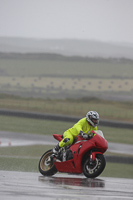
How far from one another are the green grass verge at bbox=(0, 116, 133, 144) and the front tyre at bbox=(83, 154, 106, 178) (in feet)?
78.6

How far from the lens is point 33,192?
7.59 metres

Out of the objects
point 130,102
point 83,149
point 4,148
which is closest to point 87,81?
point 130,102

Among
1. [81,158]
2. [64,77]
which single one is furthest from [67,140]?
[64,77]

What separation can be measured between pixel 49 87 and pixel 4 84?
903cm

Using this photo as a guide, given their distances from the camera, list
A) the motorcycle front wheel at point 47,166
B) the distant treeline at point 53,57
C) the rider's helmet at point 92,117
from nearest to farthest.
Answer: the rider's helmet at point 92,117 < the motorcycle front wheel at point 47,166 < the distant treeline at point 53,57

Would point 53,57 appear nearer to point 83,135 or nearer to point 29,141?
point 29,141

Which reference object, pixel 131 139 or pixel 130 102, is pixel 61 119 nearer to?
pixel 131 139

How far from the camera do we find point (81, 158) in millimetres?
10945

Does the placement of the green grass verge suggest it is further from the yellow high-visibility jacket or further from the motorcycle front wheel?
the yellow high-visibility jacket

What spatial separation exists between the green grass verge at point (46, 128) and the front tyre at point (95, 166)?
23965mm

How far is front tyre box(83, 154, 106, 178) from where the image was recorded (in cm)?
1045

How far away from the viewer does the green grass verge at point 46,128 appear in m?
36.9

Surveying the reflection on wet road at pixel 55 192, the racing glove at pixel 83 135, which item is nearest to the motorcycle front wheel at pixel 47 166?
the racing glove at pixel 83 135

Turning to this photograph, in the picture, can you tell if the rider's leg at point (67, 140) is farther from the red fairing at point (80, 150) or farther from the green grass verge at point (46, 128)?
the green grass verge at point (46, 128)
